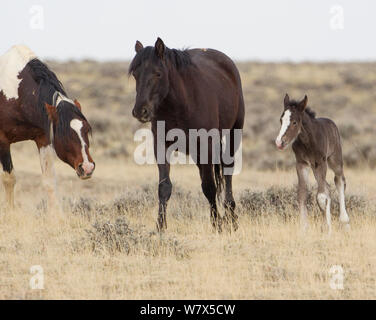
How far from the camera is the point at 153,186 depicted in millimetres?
12242

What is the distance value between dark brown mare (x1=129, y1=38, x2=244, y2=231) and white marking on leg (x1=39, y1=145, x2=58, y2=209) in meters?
1.84

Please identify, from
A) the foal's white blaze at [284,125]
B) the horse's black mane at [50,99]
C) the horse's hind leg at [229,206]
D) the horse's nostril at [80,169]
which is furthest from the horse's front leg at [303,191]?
the horse's black mane at [50,99]

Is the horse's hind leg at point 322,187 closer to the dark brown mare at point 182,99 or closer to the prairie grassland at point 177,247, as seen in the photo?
the prairie grassland at point 177,247

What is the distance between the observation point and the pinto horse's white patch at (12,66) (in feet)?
29.7

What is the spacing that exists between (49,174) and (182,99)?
2.45 metres

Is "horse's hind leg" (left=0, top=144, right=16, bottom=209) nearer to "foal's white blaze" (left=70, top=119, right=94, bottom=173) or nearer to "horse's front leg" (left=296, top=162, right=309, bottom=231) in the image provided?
"foal's white blaze" (left=70, top=119, right=94, bottom=173)

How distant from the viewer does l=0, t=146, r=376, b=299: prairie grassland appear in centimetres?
587

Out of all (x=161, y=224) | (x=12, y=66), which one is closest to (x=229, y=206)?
(x=161, y=224)

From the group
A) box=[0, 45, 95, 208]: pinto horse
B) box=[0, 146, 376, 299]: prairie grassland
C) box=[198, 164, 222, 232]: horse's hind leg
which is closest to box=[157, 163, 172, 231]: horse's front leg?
box=[0, 146, 376, 299]: prairie grassland

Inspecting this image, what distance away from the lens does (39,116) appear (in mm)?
8703

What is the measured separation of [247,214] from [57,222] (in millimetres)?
2796

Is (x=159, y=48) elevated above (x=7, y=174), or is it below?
above

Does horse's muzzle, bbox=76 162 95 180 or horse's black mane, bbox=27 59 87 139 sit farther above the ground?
horse's black mane, bbox=27 59 87 139

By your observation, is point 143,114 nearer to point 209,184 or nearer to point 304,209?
point 209,184
